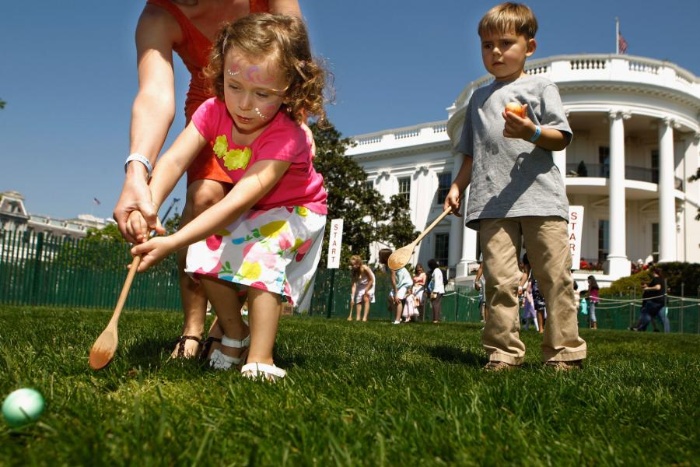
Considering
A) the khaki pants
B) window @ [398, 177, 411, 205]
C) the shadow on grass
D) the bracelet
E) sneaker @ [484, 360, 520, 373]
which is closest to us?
the bracelet

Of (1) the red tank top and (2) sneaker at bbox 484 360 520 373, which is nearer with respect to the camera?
(1) the red tank top

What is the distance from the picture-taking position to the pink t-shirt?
8.54ft

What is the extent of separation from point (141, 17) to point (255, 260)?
1184mm


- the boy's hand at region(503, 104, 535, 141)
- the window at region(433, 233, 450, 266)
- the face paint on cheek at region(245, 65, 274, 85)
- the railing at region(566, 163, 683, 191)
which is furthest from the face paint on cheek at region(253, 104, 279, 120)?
the window at region(433, 233, 450, 266)

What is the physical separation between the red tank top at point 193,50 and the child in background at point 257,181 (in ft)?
1.00

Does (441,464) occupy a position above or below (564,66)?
below

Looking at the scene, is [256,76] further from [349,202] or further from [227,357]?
[349,202]

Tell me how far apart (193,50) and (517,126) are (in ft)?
5.33

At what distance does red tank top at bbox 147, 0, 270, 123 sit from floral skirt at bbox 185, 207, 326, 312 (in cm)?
76

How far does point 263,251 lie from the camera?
8.39ft

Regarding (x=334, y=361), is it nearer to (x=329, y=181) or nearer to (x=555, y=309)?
(x=555, y=309)

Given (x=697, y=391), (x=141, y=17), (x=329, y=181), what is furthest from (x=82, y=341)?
(x=329, y=181)

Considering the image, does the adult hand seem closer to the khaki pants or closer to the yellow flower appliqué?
the yellow flower appliqué

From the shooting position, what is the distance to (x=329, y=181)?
29.1 meters
